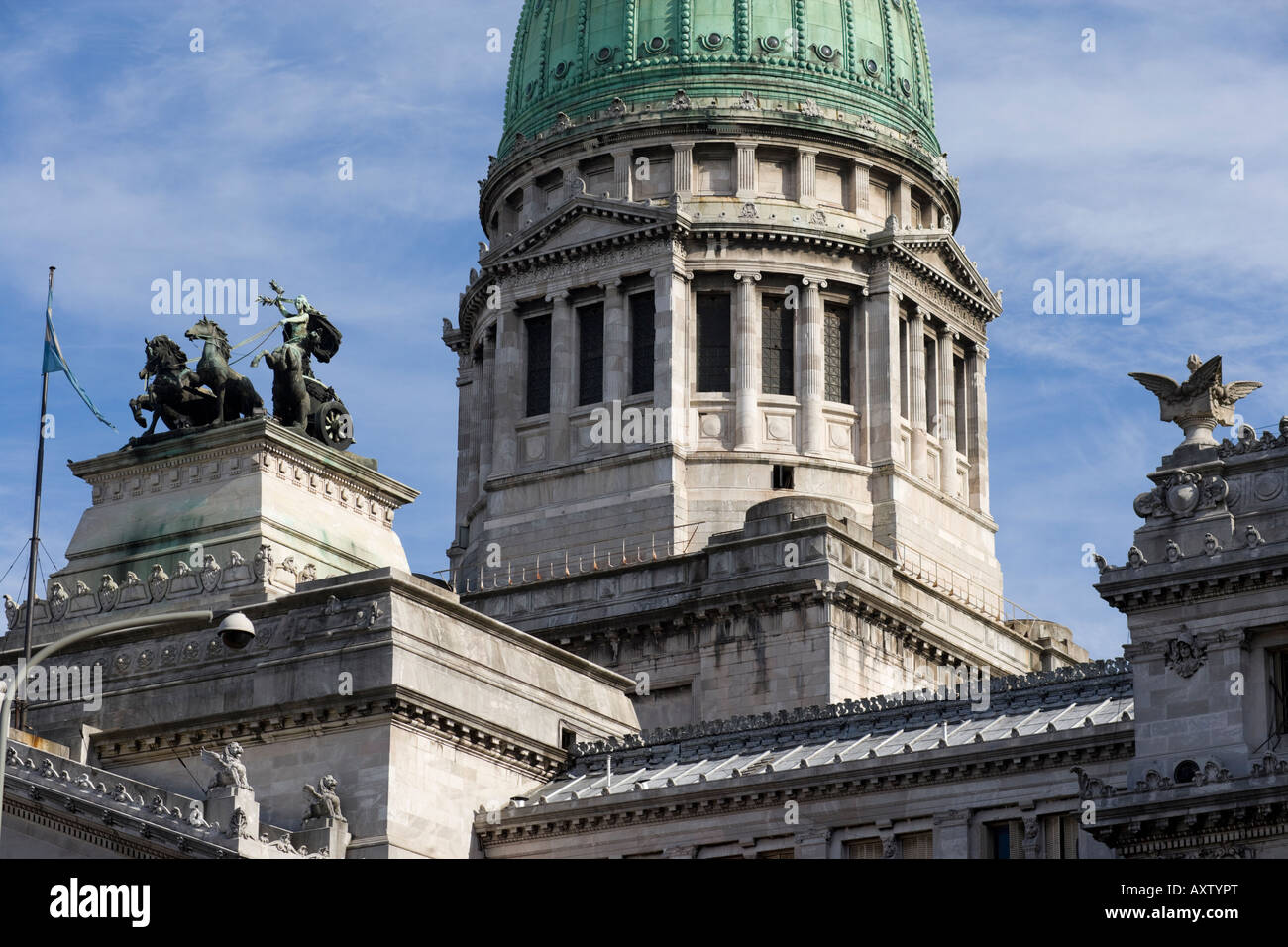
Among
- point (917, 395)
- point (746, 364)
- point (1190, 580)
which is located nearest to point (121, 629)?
Answer: point (1190, 580)

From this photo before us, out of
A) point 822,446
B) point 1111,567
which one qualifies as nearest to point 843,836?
point 1111,567

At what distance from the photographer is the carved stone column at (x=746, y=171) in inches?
4235

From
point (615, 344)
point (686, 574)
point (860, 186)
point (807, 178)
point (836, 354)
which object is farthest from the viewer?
point (860, 186)

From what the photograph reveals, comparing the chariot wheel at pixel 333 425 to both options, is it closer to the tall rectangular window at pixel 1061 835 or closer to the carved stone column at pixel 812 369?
the carved stone column at pixel 812 369

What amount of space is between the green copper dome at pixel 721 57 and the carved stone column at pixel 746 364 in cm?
788

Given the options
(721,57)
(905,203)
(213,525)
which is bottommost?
(213,525)

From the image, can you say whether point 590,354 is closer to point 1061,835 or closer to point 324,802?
point 324,802

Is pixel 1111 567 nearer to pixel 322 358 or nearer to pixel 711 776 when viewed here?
pixel 711 776

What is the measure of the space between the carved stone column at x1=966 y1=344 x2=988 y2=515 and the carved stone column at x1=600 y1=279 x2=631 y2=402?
14296mm

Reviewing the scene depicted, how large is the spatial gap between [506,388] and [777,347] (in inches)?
402

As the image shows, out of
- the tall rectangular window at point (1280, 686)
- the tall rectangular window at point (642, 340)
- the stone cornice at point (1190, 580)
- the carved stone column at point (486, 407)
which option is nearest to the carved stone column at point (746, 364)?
the tall rectangular window at point (642, 340)

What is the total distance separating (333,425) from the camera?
8819 cm

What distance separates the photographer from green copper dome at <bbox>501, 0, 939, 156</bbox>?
360 ft
